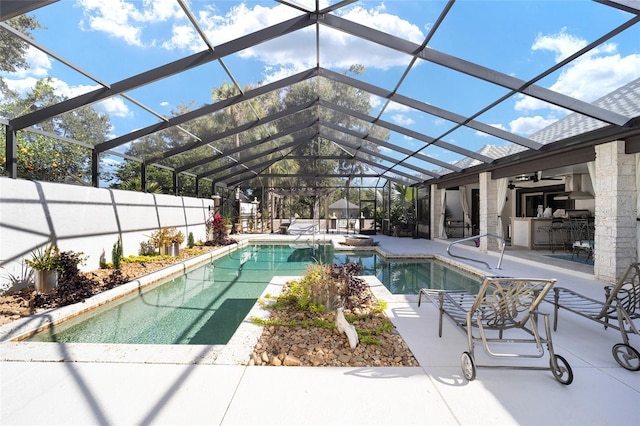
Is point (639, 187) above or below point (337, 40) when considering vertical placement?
below

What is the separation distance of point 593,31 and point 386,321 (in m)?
4.32

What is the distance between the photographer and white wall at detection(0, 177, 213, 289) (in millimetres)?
4969

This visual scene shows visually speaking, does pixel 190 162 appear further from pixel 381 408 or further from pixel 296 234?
pixel 381 408

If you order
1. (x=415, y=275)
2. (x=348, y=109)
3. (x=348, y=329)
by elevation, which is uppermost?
(x=348, y=109)

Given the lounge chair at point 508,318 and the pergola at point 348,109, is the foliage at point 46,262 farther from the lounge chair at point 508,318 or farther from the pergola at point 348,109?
the lounge chair at point 508,318

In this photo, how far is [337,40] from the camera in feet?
19.4

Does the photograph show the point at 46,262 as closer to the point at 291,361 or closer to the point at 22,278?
the point at 22,278

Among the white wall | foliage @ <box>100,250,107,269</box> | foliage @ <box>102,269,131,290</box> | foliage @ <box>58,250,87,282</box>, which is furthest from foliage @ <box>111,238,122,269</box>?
foliage @ <box>58,250,87,282</box>

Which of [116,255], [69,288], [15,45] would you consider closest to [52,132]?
[15,45]

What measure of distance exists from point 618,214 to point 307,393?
6.37 metres

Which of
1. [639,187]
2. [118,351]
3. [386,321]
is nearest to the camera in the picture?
[118,351]

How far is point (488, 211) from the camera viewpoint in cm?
984

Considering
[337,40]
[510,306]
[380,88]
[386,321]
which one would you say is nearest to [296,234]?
[380,88]

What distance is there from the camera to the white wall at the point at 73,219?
497 centimetres
